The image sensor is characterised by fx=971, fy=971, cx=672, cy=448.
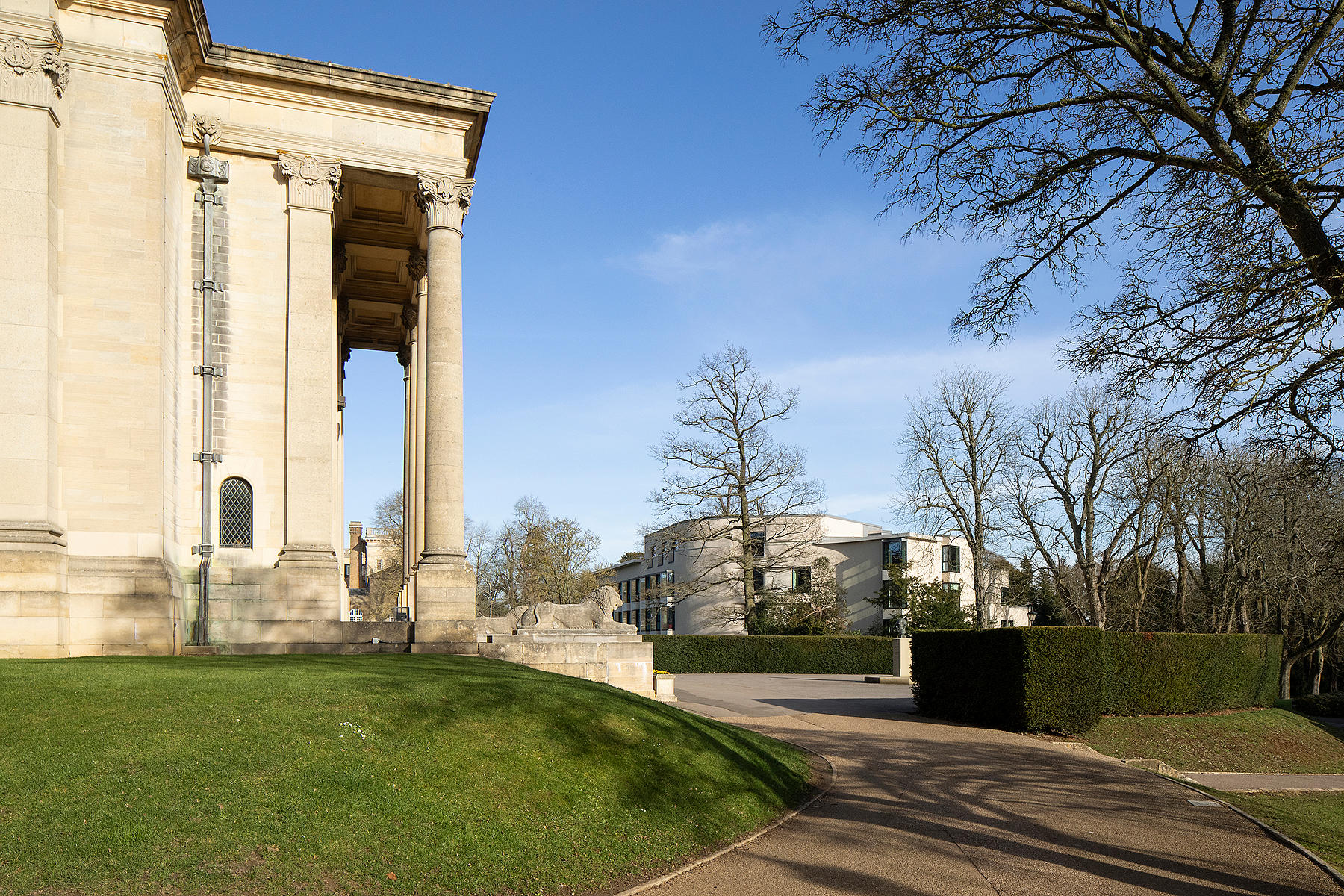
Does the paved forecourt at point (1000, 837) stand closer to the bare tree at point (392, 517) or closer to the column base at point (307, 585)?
the column base at point (307, 585)

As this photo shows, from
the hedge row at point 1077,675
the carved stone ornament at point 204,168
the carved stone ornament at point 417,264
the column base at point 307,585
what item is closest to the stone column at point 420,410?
the carved stone ornament at point 417,264

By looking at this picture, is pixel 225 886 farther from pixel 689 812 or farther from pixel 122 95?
pixel 122 95

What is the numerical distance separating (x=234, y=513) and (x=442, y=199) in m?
8.78

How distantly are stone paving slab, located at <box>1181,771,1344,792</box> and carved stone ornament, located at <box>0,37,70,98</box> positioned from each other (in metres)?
23.6

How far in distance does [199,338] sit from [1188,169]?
1924 centimetres

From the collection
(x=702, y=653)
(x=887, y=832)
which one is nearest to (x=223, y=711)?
(x=887, y=832)

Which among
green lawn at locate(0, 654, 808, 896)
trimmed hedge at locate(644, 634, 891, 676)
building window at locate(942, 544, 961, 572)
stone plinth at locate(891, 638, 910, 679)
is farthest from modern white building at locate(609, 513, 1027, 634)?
green lawn at locate(0, 654, 808, 896)

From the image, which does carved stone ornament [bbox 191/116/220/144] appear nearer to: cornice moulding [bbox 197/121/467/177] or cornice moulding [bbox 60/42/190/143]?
cornice moulding [bbox 197/121/467/177]

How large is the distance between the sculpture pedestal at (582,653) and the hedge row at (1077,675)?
23.4 ft

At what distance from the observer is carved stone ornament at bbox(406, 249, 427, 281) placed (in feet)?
92.1

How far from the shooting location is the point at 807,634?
51.2 meters

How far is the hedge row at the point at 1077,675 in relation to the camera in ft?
67.3

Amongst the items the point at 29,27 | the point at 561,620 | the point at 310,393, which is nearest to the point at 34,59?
the point at 29,27

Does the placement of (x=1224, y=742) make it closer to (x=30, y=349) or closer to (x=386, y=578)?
(x=30, y=349)
